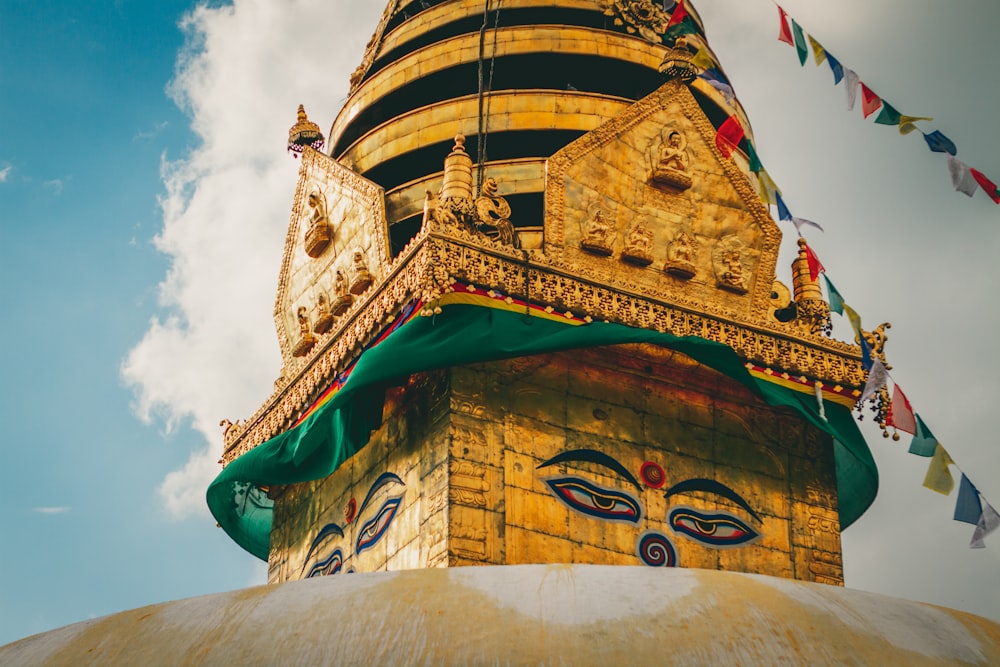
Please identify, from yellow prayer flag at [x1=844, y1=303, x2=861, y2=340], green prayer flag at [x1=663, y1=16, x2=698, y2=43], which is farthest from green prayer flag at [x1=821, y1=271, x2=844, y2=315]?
green prayer flag at [x1=663, y1=16, x2=698, y2=43]

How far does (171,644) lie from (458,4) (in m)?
14.2

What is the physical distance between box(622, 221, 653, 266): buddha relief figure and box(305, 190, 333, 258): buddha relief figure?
13.9ft

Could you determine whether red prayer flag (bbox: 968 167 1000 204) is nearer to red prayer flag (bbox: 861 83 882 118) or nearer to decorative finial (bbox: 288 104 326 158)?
red prayer flag (bbox: 861 83 882 118)

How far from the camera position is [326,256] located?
1992 cm

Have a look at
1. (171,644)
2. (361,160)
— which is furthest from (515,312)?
(171,644)

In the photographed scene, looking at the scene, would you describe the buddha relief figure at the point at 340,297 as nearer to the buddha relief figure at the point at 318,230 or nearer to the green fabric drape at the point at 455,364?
the buddha relief figure at the point at 318,230

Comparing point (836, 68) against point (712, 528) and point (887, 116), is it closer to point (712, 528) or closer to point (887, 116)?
point (887, 116)

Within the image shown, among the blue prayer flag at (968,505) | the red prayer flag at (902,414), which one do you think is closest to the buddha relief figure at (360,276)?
the red prayer flag at (902,414)

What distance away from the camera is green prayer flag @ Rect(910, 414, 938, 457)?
16.0 metres

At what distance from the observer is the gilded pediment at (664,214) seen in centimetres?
1766

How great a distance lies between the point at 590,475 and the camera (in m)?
15.9

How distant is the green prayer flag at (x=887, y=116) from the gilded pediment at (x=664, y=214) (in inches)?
87.0

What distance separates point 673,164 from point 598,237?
64.1 inches

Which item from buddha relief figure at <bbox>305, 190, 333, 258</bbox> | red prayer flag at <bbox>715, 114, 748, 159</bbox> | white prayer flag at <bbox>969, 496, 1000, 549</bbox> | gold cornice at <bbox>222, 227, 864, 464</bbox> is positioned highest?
red prayer flag at <bbox>715, 114, 748, 159</bbox>
